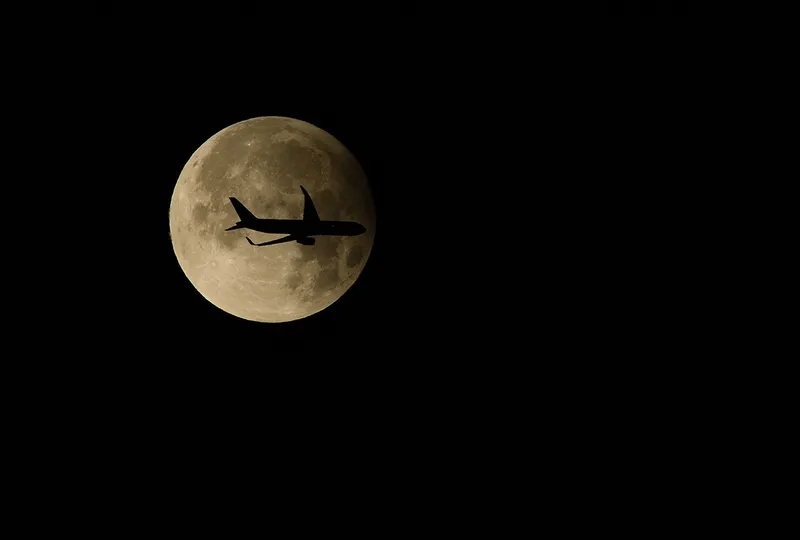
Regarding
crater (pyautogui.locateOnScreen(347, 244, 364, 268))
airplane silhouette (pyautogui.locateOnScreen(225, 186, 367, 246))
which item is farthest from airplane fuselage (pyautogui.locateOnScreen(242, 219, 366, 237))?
crater (pyautogui.locateOnScreen(347, 244, 364, 268))

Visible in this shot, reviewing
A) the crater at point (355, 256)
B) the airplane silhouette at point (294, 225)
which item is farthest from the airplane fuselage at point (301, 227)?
the crater at point (355, 256)

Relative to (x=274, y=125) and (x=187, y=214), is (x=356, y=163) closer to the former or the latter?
(x=274, y=125)

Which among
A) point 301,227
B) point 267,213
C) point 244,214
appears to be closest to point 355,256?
point 301,227

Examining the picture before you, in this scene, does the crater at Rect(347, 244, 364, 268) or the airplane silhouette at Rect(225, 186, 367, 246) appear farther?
the crater at Rect(347, 244, 364, 268)

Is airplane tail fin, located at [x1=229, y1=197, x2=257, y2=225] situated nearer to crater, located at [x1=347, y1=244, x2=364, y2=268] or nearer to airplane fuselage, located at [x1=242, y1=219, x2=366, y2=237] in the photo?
airplane fuselage, located at [x1=242, y1=219, x2=366, y2=237]

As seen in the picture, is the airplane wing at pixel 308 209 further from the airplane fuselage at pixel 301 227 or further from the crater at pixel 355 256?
the crater at pixel 355 256

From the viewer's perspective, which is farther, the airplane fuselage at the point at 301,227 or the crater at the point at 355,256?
the crater at the point at 355,256

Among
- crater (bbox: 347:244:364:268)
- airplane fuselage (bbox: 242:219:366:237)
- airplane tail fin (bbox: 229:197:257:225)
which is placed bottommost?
crater (bbox: 347:244:364:268)

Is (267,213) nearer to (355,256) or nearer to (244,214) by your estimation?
(244,214)
